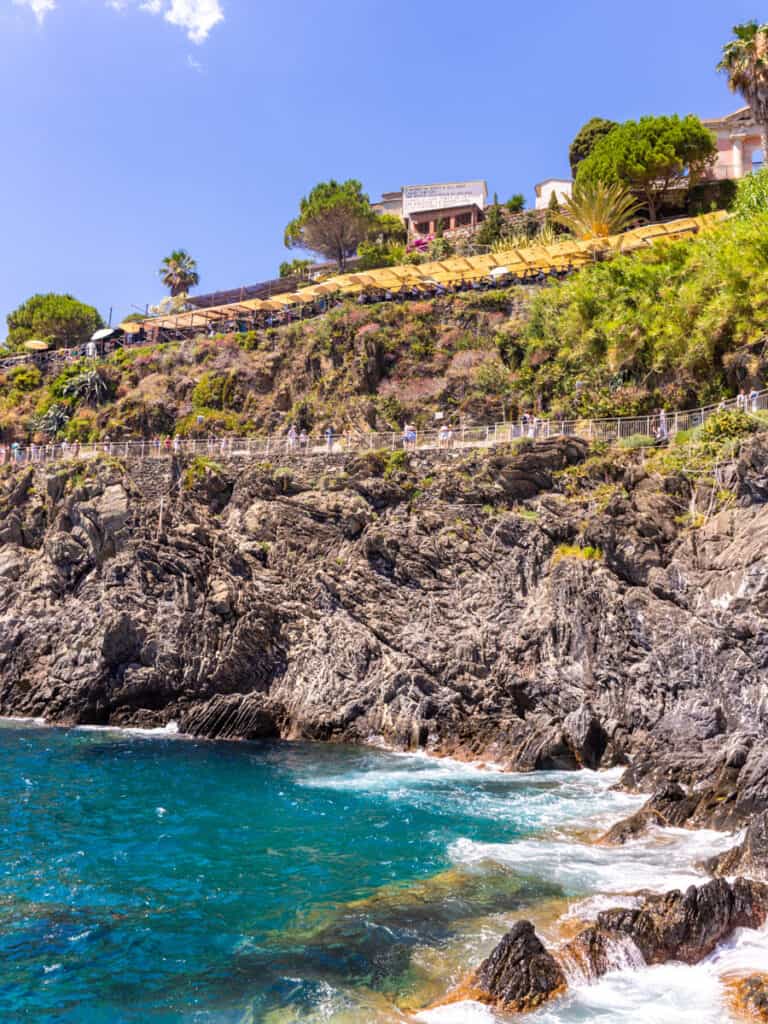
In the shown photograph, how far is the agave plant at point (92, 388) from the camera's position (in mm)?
52062

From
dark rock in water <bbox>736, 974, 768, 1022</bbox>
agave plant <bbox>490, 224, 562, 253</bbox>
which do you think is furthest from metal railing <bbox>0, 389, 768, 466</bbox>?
dark rock in water <bbox>736, 974, 768, 1022</bbox>

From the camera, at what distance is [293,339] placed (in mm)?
48531

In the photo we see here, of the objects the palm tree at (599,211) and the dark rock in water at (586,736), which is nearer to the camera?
the dark rock in water at (586,736)

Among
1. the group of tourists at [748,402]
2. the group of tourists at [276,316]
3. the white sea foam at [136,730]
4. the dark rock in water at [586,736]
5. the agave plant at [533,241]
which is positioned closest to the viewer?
the dark rock in water at [586,736]

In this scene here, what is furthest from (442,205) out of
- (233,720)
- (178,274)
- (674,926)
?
(674,926)

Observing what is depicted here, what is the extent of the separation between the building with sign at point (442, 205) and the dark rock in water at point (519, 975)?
72.3 meters

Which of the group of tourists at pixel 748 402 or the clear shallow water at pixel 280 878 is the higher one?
the group of tourists at pixel 748 402

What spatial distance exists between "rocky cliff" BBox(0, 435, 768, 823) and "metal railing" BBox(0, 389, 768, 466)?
1.01 metres

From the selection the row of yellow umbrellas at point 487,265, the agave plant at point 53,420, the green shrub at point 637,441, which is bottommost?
the green shrub at point 637,441

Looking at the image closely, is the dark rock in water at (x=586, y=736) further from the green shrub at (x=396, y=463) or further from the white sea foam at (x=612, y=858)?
the green shrub at (x=396, y=463)

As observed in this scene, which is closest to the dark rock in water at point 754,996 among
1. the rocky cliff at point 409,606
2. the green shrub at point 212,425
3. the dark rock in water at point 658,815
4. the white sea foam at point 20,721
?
the dark rock in water at point 658,815

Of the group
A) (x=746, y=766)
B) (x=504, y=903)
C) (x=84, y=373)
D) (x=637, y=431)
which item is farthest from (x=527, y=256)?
(x=504, y=903)

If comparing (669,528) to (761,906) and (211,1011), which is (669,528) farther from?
(211,1011)

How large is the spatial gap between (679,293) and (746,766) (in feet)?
74.2
